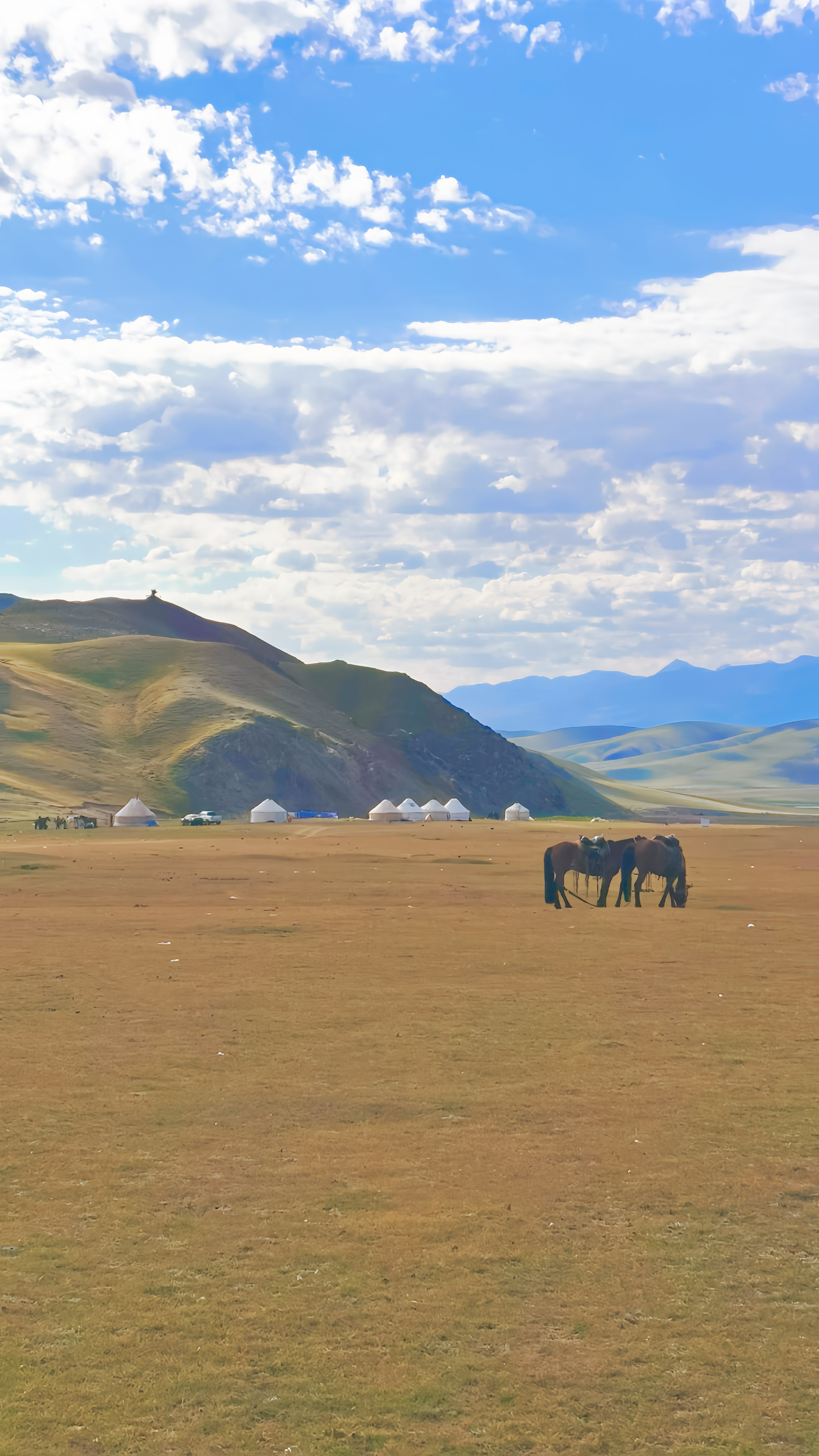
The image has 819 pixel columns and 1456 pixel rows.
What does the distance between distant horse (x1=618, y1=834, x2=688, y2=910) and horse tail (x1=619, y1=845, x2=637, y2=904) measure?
2 cm

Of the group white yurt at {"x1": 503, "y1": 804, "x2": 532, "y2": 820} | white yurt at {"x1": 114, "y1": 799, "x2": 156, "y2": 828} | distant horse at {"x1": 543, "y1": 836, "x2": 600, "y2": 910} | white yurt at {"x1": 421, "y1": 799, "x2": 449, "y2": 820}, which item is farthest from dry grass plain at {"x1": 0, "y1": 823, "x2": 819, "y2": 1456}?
white yurt at {"x1": 503, "y1": 804, "x2": 532, "y2": 820}

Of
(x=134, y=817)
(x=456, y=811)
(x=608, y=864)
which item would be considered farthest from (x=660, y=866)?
(x=456, y=811)

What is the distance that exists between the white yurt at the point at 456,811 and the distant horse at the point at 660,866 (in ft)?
409

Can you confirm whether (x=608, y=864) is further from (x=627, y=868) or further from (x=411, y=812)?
(x=411, y=812)

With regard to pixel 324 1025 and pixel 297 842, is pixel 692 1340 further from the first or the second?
pixel 297 842

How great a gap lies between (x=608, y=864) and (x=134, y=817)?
307 ft

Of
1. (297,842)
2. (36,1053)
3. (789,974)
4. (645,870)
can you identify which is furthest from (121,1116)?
(297,842)

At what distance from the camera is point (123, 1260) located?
33.9ft

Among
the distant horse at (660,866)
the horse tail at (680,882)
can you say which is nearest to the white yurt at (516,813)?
the distant horse at (660,866)

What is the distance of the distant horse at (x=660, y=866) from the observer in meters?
43.6

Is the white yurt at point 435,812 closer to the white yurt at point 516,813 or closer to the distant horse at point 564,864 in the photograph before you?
the white yurt at point 516,813

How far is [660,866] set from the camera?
44000 millimetres

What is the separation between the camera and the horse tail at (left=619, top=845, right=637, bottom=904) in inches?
1740

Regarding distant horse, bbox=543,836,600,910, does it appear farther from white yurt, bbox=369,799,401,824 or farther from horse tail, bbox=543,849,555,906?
white yurt, bbox=369,799,401,824
